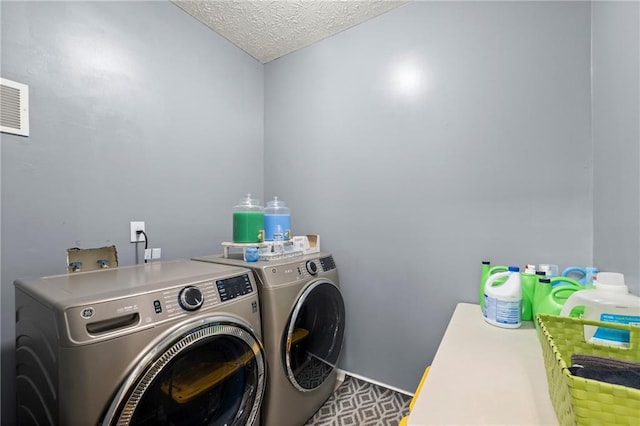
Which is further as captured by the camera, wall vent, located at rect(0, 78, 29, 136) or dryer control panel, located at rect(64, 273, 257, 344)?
wall vent, located at rect(0, 78, 29, 136)

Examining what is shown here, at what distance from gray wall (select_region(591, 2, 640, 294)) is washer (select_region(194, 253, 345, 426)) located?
121 cm

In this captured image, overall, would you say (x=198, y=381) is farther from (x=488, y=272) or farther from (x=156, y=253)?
(x=488, y=272)

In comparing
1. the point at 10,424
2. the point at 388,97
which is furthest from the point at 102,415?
the point at 388,97

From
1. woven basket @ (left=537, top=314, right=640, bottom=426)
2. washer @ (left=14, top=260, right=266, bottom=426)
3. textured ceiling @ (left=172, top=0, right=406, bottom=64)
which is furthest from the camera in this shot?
textured ceiling @ (left=172, top=0, right=406, bottom=64)

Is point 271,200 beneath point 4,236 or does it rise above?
above

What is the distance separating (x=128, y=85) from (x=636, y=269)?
2261 millimetres

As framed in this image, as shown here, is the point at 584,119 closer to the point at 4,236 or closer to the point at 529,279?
the point at 529,279

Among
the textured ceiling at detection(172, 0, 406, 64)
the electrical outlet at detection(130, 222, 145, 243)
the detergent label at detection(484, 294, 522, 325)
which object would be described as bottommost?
the detergent label at detection(484, 294, 522, 325)

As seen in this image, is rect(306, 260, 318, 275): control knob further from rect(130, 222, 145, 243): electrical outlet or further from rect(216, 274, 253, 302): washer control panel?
rect(130, 222, 145, 243): electrical outlet

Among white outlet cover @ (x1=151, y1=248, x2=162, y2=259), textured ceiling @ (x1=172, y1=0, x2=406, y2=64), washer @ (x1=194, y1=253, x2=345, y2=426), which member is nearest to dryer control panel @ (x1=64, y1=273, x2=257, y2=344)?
washer @ (x1=194, y1=253, x2=345, y2=426)

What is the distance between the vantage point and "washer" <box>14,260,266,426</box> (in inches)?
27.8

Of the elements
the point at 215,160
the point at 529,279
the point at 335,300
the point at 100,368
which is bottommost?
the point at 335,300

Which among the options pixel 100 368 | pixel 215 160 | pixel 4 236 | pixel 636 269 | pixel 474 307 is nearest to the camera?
pixel 100 368

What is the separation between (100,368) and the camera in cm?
72
